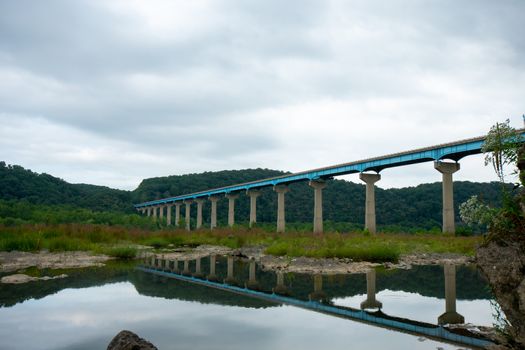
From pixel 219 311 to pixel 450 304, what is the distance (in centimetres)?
610

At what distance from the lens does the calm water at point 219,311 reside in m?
6.94

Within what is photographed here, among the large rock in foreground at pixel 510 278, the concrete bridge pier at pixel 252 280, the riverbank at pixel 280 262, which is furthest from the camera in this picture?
the riverbank at pixel 280 262

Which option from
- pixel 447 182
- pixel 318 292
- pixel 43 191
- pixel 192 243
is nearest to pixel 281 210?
pixel 447 182

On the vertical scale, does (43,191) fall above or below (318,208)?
above

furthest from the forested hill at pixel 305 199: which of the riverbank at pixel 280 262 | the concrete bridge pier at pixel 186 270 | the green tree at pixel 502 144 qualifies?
the green tree at pixel 502 144

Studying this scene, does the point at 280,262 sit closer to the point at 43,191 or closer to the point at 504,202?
the point at 504,202

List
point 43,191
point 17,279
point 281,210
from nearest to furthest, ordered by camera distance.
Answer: point 17,279 < point 281,210 < point 43,191

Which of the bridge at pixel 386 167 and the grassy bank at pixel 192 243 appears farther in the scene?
the bridge at pixel 386 167

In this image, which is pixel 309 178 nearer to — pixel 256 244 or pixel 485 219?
pixel 256 244

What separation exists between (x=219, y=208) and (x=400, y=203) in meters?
57.7

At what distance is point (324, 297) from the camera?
1098 cm

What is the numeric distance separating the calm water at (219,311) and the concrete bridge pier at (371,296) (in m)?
0.06

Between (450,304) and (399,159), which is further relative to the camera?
(399,159)

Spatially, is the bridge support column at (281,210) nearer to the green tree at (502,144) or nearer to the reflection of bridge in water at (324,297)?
the reflection of bridge in water at (324,297)
